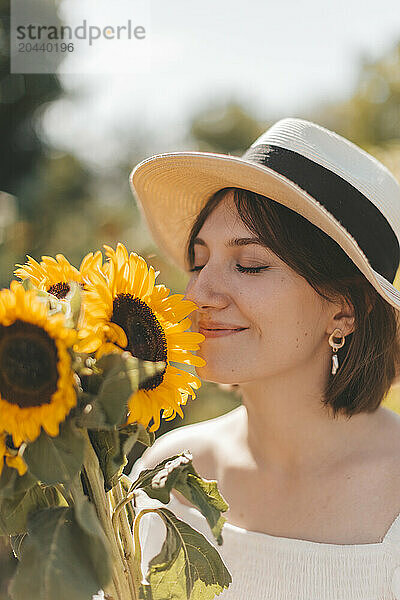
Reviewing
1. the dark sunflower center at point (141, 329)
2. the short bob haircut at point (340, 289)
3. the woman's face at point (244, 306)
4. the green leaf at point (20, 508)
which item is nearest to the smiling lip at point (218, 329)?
the woman's face at point (244, 306)

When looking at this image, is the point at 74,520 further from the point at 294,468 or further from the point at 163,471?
the point at 294,468

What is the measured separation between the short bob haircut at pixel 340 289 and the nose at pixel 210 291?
103 millimetres

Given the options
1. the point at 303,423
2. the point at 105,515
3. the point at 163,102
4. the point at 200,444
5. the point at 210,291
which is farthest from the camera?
the point at 163,102

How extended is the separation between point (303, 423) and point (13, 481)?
2.38 feet

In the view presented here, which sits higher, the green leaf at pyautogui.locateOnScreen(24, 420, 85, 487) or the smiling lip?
the green leaf at pyautogui.locateOnScreen(24, 420, 85, 487)

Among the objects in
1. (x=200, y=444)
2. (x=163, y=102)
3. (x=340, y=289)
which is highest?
(x=340, y=289)

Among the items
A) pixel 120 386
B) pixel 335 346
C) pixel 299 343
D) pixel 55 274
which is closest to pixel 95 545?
pixel 120 386

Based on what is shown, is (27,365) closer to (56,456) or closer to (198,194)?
(56,456)

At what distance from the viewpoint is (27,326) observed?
520mm

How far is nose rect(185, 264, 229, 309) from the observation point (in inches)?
37.2

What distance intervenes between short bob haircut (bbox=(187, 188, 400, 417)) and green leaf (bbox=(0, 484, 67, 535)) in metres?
0.54

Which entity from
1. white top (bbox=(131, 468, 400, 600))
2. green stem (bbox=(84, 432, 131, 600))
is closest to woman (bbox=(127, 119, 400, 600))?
white top (bbox=(131, 468, 400, 600))

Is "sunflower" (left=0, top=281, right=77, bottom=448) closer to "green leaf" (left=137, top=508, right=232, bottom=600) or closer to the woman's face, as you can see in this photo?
"green leaf" (left=137, top=508, right=232, bottom=600)

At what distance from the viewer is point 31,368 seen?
51 centimetres
